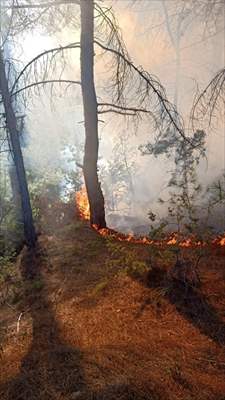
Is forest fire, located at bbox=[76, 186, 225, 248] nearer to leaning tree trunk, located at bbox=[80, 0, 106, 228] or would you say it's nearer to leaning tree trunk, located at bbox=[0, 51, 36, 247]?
leaning tree trunk, located at bbox=[80, 0, 106, 228]

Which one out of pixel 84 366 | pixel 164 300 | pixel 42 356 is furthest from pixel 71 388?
pixel 164 300

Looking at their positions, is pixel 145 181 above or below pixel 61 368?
above

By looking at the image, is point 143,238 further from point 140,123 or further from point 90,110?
point 140,123

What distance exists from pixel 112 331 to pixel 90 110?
586 cm

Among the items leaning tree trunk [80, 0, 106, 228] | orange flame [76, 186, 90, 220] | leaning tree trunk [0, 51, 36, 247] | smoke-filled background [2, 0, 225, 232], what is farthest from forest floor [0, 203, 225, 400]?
smoke-filled background [2, 0, 225, 232]

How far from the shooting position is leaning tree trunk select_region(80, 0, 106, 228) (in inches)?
357

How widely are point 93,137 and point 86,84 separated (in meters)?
1.31

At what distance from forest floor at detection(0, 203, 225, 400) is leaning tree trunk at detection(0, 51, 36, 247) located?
5.29 ft

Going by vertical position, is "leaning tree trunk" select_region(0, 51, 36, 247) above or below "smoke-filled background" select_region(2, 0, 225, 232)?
below

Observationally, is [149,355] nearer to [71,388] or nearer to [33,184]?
[71,388]

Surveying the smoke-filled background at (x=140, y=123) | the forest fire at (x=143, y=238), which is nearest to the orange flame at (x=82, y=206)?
the forest fire at (x=143, y=238)

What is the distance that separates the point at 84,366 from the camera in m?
4.89

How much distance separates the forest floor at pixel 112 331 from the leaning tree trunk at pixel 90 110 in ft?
6.80

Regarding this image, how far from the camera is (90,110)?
9758 millimetres
